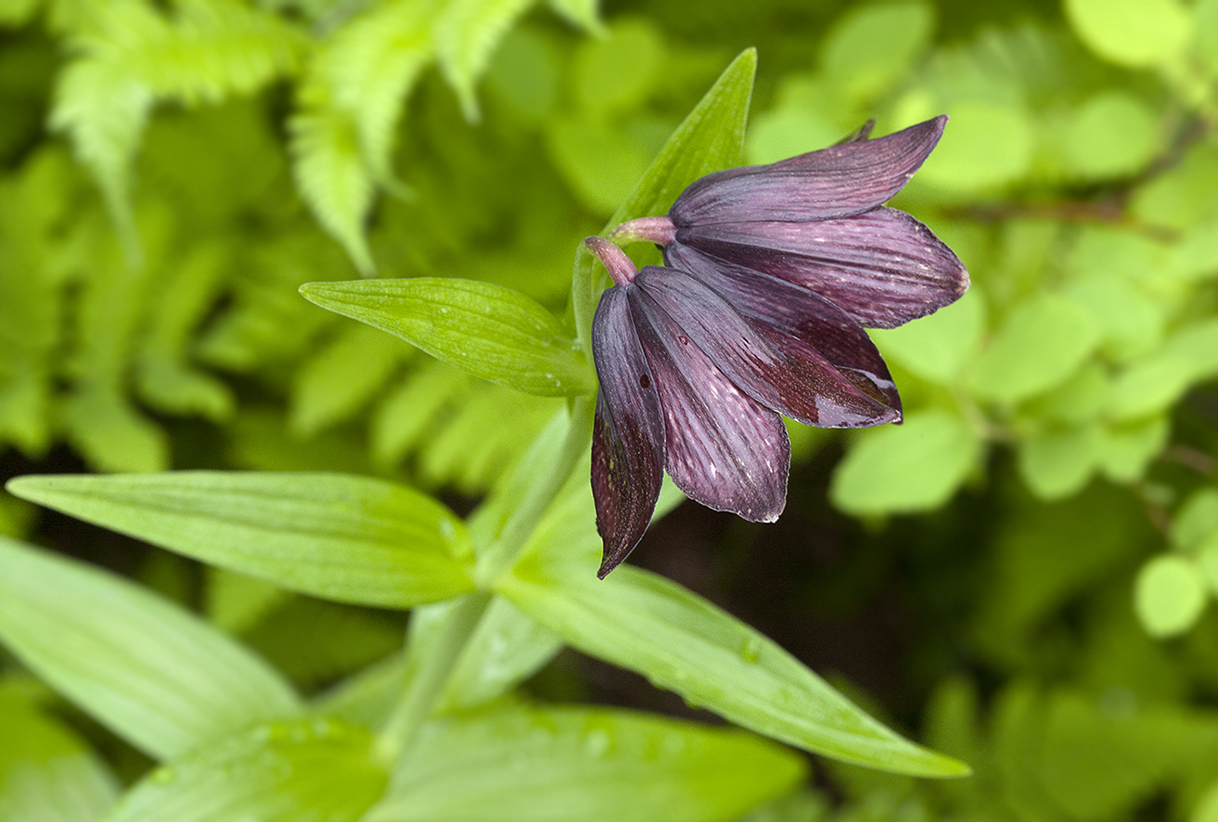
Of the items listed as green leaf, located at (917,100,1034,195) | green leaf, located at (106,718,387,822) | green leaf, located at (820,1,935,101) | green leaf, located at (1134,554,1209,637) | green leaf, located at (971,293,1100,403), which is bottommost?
green leaf, located at (1134,554,1209,637)

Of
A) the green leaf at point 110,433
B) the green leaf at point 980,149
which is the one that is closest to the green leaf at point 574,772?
the green leaf at point 110,433

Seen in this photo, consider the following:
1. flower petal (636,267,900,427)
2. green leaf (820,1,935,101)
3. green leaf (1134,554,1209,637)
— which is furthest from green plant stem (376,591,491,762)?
green leaf (820,1,935,101)

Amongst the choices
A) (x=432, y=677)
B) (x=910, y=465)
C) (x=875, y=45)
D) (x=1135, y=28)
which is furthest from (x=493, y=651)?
(x=1135, y=28)

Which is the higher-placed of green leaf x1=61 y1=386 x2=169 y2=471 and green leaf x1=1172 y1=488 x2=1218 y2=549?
green leaf x1=61 y1=386 x2=169 y2=471

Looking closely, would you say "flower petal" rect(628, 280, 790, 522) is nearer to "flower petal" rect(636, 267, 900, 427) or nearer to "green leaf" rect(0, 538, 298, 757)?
"flower petal" rect(636, 267, 900, 427)

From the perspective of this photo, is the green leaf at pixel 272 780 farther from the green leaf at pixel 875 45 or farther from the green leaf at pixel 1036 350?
the green leaf at pixel 875 45

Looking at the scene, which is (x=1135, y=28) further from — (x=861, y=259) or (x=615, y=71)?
(x=861, y=259)
